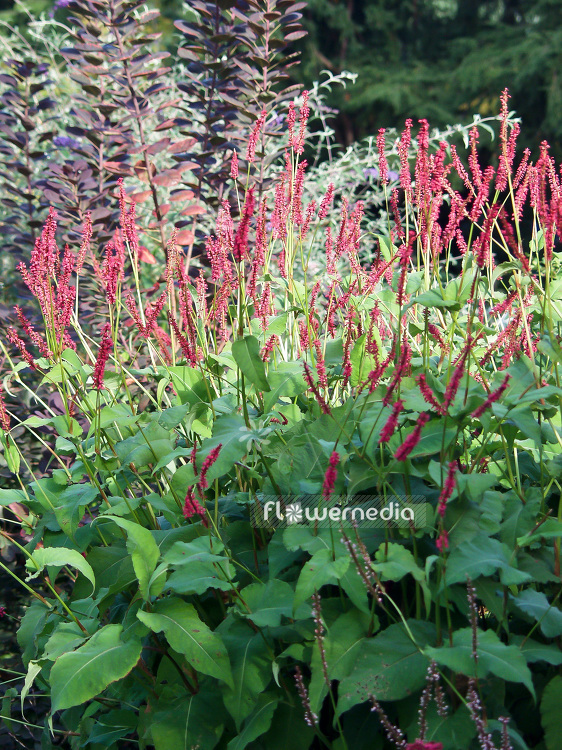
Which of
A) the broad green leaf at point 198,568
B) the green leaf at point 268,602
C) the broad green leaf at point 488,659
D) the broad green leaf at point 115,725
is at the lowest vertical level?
the broad green leaf at point 115,725

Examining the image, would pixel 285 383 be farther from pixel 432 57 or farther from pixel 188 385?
pixel 432 57

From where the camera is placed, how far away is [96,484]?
1.50 meters

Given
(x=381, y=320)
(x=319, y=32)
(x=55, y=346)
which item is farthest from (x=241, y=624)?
(x=319, y=32)

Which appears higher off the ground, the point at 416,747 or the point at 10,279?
the point at 10,279

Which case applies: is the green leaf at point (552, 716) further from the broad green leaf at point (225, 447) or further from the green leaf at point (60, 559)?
the green leaf at point (60, 559)

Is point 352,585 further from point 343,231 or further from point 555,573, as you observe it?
point 343,231

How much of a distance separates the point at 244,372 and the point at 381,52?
14.3 metres

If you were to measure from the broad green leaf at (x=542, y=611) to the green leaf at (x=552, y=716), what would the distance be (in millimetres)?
83

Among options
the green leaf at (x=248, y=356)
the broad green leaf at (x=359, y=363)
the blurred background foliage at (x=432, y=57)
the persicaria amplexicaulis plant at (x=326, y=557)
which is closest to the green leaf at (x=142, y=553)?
the persicaria amplexicaulis plant at (x=326, y=557)

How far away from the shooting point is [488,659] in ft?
3.34

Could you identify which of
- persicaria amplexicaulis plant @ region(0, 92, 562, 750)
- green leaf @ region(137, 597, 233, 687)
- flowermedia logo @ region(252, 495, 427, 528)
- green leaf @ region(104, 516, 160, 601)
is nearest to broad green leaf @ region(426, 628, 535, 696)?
persicaria amplexicaulis plant @ region(0, 92, 562, 750)

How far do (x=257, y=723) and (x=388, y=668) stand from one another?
253mm

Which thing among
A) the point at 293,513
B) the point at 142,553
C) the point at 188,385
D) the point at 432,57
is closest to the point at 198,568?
the point at 142,553

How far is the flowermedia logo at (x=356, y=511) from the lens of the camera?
125 centimetres
